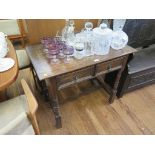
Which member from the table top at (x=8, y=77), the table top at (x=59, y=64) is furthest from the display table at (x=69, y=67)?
the table top at (x=8, y=77)

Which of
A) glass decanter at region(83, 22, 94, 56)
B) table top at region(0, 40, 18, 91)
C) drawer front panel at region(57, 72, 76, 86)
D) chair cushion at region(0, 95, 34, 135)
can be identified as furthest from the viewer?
glass decanter at region(83, 22, 94, 56)

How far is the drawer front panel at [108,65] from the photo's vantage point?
1229mm

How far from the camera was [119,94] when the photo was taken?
5.69ft

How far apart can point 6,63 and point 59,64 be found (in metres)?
0.36

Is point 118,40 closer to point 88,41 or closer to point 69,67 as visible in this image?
point 88,41

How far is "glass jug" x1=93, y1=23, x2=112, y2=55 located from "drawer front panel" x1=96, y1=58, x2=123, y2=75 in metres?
0.09

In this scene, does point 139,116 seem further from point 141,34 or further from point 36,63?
point 36,63

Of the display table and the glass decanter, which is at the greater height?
the glass decanter

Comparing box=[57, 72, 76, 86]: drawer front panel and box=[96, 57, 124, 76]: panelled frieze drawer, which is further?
box=[96, 57, 124, 76]: panelled frieze drawer

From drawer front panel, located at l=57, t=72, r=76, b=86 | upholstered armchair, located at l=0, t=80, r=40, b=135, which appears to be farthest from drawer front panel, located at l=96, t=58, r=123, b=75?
upholstered armchair, located at l=0, t=80, r=40, b=135

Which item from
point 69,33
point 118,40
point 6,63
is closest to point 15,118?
point 6,63

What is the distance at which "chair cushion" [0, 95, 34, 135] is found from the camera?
0.83 meters

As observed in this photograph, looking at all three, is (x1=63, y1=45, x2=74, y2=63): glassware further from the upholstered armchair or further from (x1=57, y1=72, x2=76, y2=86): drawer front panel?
the upholstered armchair
